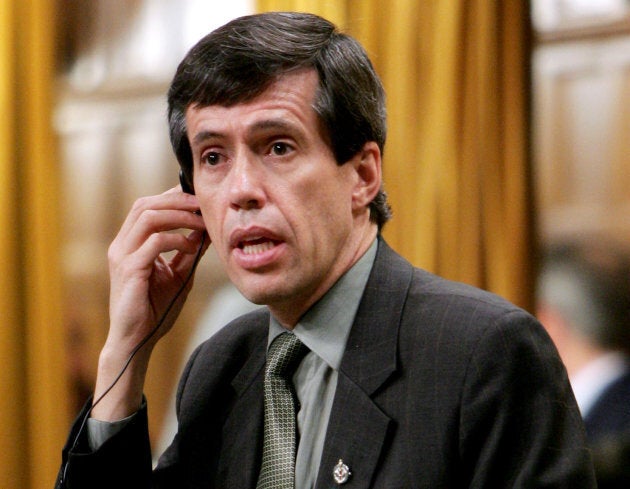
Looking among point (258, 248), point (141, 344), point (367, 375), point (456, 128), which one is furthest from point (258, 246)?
point (456, 128)

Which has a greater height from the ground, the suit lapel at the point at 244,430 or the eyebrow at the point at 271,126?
the eyebrow at the point at 271,126

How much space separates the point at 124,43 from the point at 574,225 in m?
1.18

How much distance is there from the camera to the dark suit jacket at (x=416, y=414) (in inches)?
43.3

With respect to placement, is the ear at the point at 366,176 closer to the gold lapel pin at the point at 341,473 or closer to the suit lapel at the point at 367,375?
the suit lapel at the point at 367,375

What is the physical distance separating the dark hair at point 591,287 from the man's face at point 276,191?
930 millimetres

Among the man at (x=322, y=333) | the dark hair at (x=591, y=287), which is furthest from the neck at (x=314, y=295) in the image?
the dark hair at (x=591, y=287)

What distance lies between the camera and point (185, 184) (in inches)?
58.1

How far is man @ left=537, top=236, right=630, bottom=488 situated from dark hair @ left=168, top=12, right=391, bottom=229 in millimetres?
885

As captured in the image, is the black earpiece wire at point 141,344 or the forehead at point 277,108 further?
the black earpiece wire at point 141,344

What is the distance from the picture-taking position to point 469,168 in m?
2.08

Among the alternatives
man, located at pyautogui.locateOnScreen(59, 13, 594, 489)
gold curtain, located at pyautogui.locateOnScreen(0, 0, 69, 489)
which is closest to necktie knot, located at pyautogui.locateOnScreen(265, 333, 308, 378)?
man, located at pyautogui.locateOnScreen(59, 13, 594, 489)

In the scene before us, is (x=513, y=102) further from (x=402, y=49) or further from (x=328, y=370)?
(x=328, y=370)

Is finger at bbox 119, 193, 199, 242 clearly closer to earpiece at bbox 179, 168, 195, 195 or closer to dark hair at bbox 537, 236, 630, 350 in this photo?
earpiece at bbox 179, 168, 195, 195

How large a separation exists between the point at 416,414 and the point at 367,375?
0.10m
